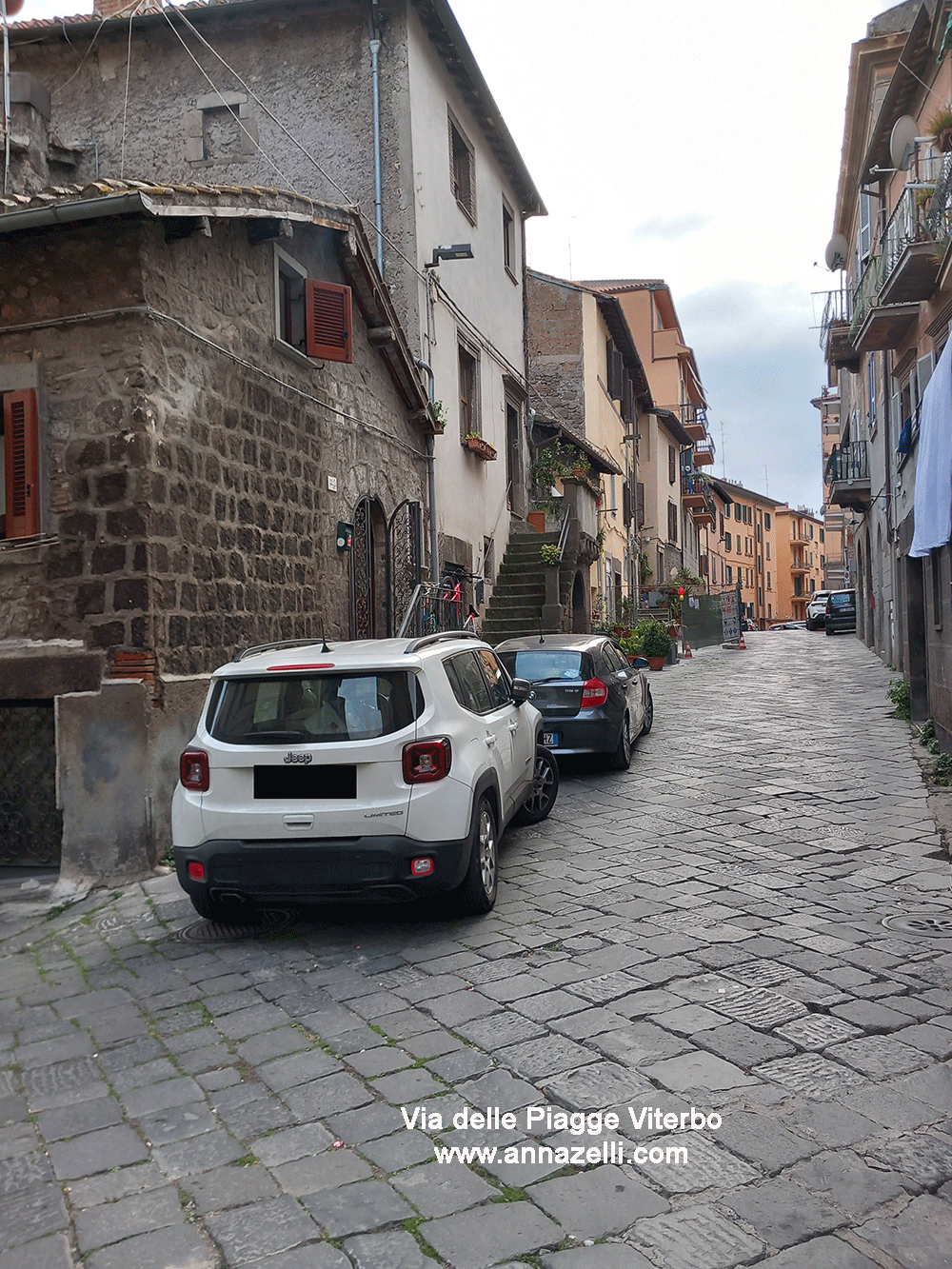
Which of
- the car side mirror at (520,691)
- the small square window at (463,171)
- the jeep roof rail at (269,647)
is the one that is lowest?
the car side mirror at (520,691)

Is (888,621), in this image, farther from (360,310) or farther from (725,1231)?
(725,1231)

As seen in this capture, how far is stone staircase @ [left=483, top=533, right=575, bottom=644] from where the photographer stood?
61.0ft

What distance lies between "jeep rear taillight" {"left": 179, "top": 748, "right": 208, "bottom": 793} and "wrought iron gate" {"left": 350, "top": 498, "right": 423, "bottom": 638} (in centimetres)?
599

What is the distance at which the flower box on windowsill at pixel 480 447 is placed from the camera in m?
17.4

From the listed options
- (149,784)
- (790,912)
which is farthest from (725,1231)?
(149,784)

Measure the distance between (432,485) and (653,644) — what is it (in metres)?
10.7

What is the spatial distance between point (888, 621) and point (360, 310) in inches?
549

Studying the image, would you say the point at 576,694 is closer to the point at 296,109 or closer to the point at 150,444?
the point at 150,444

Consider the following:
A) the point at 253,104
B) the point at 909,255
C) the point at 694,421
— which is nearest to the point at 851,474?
the point at 909,255

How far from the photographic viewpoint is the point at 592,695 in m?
10.2

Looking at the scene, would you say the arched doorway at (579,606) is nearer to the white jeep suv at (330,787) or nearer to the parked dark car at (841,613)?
the white jeep suv at (330,787)

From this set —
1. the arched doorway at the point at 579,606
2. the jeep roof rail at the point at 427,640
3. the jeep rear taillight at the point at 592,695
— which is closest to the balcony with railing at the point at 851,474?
the arched doorway at the point at 579,606

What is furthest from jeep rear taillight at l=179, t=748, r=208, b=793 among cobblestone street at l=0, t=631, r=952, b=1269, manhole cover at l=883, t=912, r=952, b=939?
manhole cover at l=883, t=912, r=952, b=939

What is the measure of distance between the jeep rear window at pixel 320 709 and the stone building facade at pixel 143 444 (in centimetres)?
208
